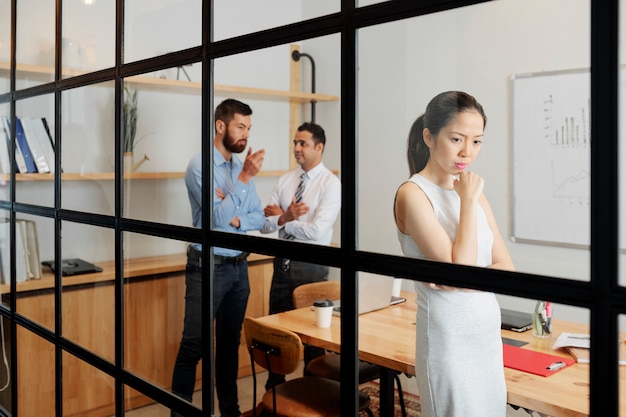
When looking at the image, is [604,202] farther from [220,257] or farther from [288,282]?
[220,257]

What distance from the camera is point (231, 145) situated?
132 cm

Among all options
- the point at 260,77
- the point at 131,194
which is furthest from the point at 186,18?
the point at 131,194

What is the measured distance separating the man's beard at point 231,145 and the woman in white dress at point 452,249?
16.7 inches

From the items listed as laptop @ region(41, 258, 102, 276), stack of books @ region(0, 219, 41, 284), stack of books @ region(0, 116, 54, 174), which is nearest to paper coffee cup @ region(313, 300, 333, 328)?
laptop @ region(41, 258, 102, 276)

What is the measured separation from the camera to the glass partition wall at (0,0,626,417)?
0.79 metres

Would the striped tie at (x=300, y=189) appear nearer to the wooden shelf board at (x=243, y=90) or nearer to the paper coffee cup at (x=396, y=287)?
the wooden shelf board at (x=243, y=90)

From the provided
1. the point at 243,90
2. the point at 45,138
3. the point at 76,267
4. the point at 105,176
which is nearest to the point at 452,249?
the point at 243,90

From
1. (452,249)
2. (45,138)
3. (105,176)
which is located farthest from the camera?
Result: (45,138)

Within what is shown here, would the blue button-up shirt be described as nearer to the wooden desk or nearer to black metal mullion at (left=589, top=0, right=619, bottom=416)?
the wooden desk

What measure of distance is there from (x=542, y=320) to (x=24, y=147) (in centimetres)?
193

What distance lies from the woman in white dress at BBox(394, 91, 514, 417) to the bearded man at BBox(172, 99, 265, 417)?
0.39 m

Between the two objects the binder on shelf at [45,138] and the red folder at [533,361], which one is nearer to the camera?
the red folder at [533,361]

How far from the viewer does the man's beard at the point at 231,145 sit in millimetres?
1306

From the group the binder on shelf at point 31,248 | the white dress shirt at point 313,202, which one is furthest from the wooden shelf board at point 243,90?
the binder on shelf at point 31,248
